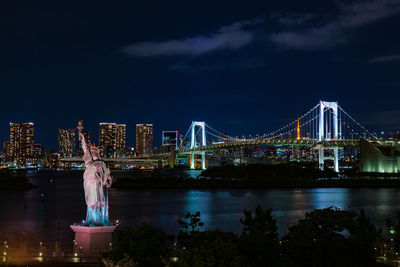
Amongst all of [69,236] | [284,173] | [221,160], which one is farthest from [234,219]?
[221,160]

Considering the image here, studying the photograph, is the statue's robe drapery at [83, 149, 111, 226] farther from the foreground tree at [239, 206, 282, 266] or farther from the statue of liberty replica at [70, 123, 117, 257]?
the foreground tree at [239, 206, 282, 266]

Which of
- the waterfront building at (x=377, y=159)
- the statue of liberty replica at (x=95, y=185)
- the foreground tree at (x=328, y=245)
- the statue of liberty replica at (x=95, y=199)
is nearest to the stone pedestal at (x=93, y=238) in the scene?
the statue of liberty replica at (x=95, y=199)

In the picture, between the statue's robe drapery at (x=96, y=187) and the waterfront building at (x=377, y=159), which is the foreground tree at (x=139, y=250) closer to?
the statue's robe drapery at (x=96, y=187)

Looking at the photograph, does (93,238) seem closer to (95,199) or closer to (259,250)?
(95,199)

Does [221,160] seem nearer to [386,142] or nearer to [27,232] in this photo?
[386,142]

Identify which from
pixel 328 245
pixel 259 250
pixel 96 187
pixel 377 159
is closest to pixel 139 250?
pixel 259 250
